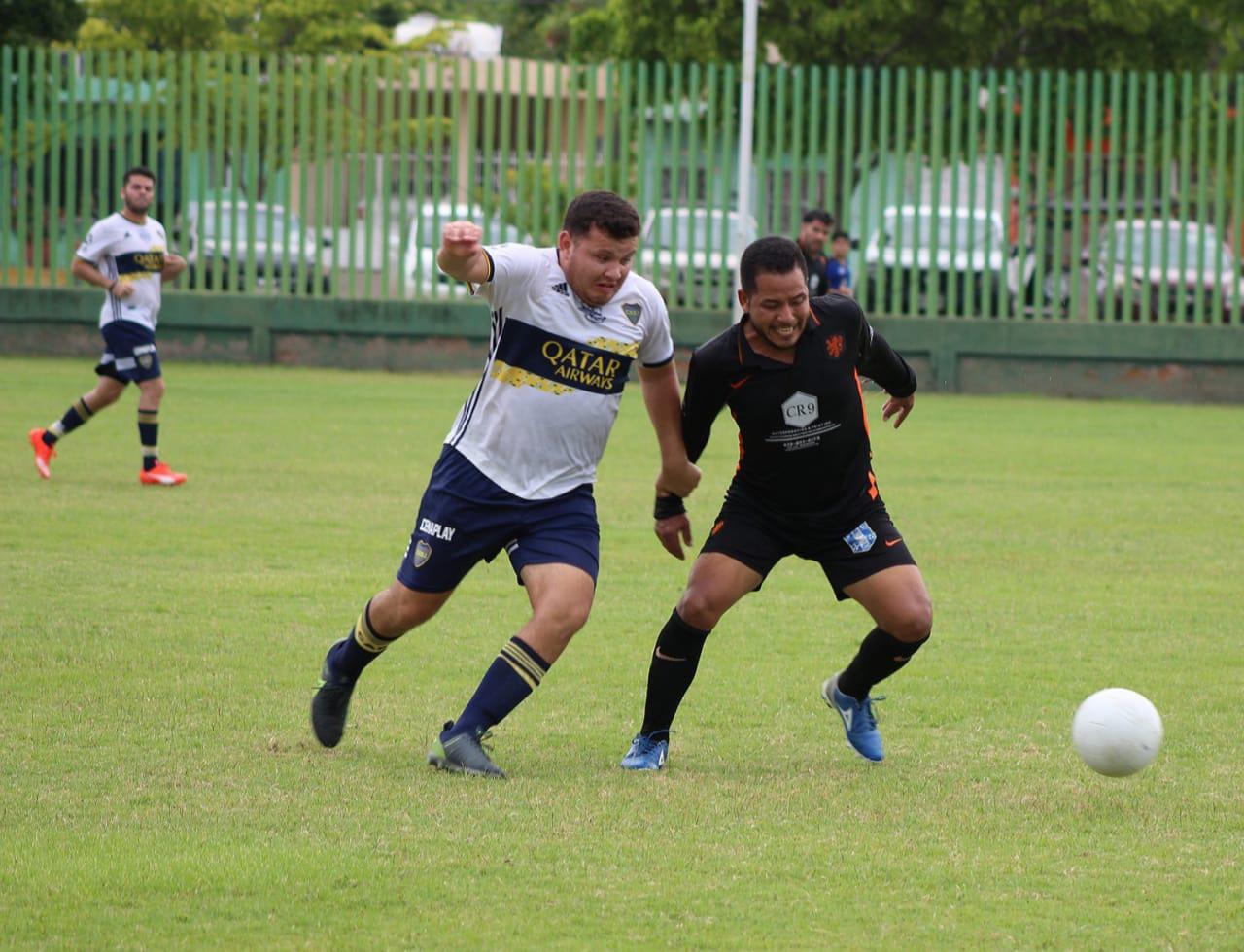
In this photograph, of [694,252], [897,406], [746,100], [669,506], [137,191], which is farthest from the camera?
[694,252]

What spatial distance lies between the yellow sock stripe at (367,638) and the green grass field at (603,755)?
340 millimetres

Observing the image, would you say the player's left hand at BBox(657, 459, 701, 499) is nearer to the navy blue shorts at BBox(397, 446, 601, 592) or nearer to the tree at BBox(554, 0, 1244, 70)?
the navy blue shorts at BBox(397, 446, 601, 592)

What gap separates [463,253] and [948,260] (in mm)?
19596

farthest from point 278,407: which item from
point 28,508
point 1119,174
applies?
point 1119,174

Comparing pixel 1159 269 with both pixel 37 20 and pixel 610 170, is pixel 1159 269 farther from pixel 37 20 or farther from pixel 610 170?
pixel 37 20

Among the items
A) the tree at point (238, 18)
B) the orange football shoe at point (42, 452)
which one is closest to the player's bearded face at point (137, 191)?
the orange football shoe at point (42, 452)

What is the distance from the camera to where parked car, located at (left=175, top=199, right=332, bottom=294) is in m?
24.7

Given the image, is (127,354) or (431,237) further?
(431,237)

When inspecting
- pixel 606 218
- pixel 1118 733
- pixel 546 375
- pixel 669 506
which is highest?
pixel 606 218

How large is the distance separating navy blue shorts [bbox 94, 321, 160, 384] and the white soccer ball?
9.35 m

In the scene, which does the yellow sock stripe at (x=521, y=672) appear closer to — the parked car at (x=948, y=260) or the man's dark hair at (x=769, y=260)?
→ the man's dark hair at (x=769, y=260)

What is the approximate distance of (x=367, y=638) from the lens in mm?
6301

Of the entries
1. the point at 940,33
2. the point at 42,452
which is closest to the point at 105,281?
the point at 42,452

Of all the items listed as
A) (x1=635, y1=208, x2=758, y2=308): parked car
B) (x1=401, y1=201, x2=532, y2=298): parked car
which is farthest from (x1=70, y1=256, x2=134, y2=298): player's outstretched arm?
(x1=635, y1=208, x2=758, y2=308): parked car
